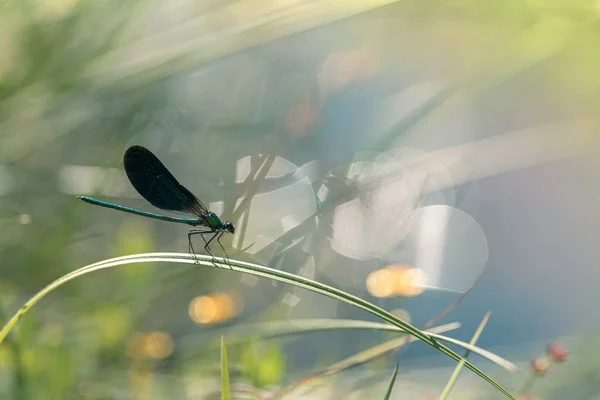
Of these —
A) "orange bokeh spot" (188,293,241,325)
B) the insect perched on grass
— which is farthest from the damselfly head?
"orange bokeh spot" (188,293,241,325)

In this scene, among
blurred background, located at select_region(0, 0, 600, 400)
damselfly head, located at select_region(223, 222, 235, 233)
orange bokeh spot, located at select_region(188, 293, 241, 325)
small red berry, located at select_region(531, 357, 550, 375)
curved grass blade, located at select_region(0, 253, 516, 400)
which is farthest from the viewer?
orange bokeh spot, located at select_region(188, 293, 241, 325)

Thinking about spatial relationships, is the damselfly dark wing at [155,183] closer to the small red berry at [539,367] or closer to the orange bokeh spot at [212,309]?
the orange bokeh spot at [212,309]

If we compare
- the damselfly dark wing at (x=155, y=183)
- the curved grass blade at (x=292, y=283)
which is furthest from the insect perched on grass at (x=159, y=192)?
the curved grass blade at (x=292, y=283)

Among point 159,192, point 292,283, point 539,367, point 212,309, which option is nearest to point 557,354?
point 539,367

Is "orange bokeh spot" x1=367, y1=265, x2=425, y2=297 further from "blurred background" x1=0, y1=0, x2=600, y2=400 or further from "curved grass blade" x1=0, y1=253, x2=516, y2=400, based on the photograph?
"curved grass blade" x1=0, y1=253, x2=516, y2=400

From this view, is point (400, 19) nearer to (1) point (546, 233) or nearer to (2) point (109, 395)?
(1) point (546, 233)
